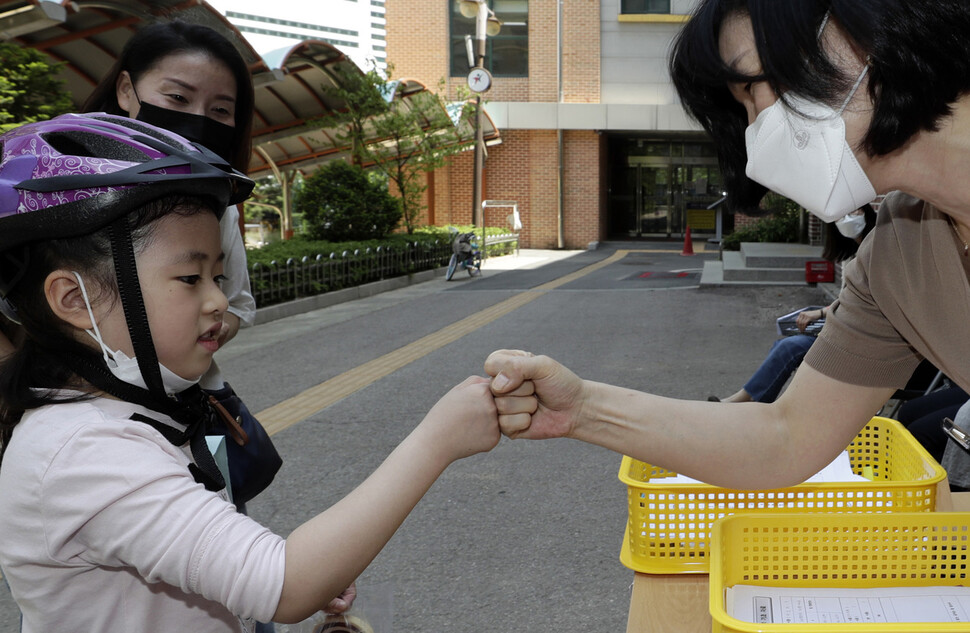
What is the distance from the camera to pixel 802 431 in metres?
1.81

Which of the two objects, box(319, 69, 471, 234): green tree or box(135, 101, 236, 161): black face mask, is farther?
box(319, 69, 471, 234): green tree

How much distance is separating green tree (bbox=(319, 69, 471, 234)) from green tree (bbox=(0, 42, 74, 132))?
9071 millimetres

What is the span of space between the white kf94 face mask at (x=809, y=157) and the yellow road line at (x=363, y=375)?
465cm

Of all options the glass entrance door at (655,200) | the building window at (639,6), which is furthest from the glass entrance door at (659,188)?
the building window at (639,6)

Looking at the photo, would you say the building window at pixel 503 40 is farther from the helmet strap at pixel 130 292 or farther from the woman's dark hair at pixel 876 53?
the helmet strap at pixel 130 292

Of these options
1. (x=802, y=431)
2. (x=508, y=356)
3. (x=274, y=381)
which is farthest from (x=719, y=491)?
(x=274, y=381)

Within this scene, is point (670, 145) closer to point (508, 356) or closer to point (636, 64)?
point (636, 64)

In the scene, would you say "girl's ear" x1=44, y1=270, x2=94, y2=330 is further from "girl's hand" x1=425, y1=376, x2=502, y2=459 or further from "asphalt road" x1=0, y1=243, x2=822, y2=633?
"asphalt road" x1=0, y1=243, x2=822, y2=633

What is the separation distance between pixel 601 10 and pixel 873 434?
25.5 m

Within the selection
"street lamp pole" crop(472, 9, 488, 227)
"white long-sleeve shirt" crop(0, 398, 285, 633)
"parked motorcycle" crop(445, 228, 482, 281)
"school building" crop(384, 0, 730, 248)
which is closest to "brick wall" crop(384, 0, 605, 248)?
"school building" crop(384, 0, 730, 248)

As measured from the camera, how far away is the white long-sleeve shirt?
1.19m

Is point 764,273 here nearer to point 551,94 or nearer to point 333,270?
point 333,270

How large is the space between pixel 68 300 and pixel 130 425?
24 centimetres

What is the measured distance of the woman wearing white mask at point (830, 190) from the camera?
1.49m
